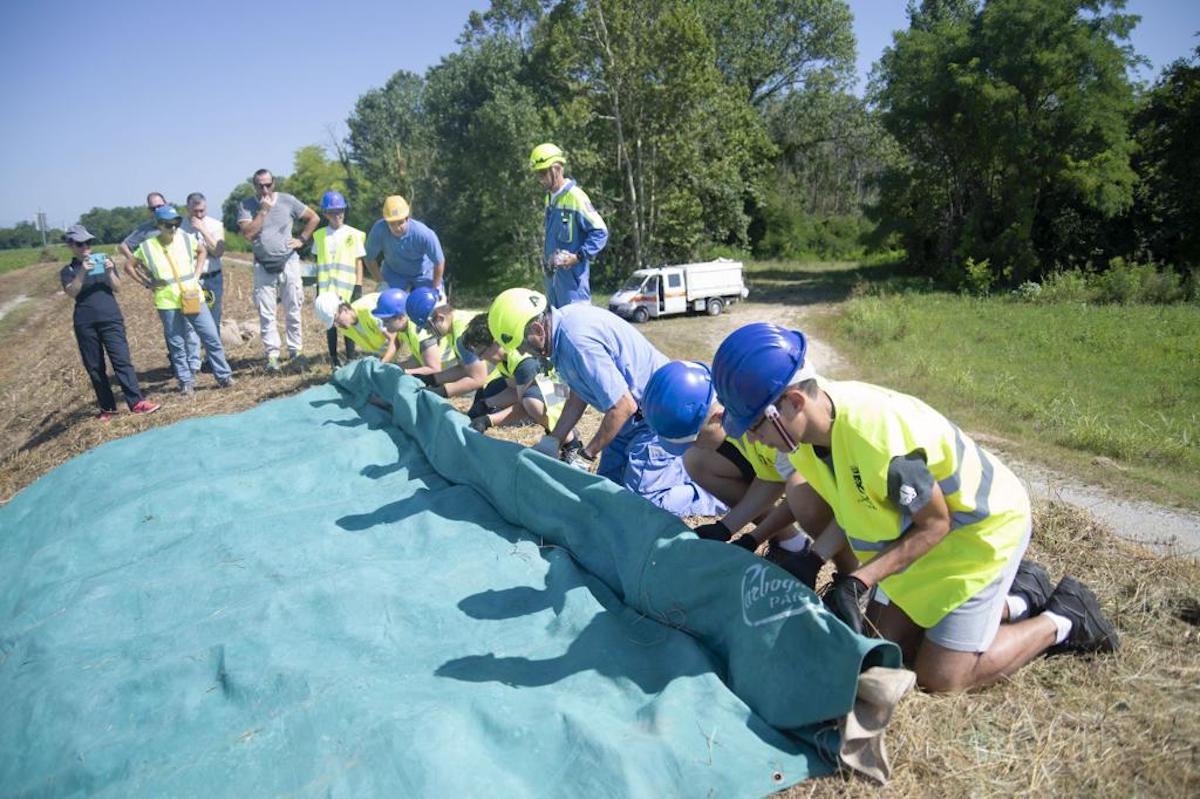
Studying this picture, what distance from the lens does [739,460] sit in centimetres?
355

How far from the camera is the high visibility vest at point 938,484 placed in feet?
7.70

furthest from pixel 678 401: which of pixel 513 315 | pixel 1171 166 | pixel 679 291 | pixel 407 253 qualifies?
pixel 1171 166

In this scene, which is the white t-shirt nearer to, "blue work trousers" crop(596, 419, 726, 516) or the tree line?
"blue work trousers" crop(596, 419, 726, 516)

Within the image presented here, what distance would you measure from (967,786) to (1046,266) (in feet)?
66.3

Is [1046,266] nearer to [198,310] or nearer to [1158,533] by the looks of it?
[1158,533]

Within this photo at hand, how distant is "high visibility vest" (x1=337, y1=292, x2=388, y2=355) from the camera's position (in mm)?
6781

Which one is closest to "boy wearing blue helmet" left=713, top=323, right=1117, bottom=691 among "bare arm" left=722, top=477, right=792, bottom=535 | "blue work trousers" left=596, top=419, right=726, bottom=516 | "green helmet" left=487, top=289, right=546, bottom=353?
"bare arm" left=722, top=477, right=792, bottom=535

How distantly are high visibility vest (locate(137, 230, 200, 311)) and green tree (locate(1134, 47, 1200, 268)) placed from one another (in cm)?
1917

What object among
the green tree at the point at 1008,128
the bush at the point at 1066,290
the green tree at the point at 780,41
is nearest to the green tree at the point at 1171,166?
the green tree at the point at 1008,128

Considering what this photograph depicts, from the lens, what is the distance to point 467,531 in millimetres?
3975

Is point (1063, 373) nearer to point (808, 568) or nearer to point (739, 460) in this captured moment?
point (739, 460)

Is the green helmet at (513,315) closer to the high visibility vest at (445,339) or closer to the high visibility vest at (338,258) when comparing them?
the high visibility vest at (445,339)

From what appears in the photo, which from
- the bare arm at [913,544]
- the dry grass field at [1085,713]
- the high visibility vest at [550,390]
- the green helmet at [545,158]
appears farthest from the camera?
the green helmet at [545,158]

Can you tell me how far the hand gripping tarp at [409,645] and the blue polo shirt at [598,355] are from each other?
45 cm
